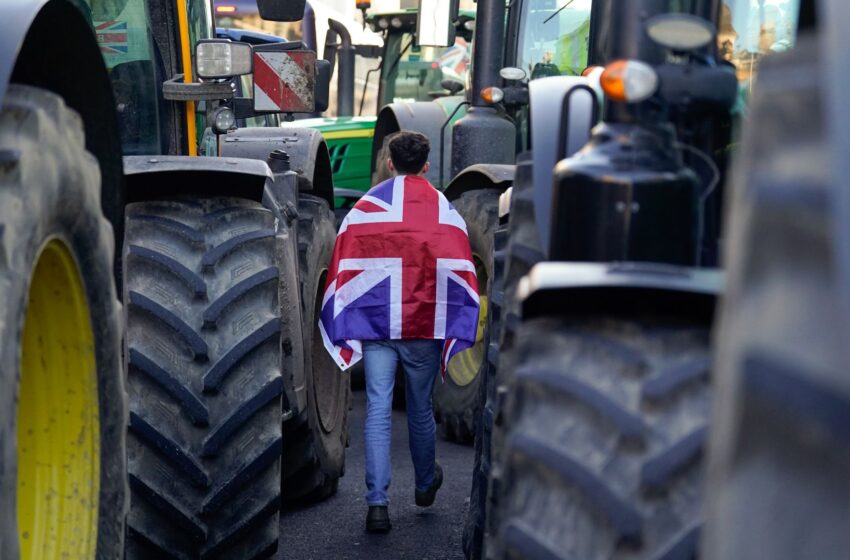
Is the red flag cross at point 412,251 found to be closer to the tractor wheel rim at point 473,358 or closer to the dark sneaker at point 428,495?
the dark sneaker at point 428,495

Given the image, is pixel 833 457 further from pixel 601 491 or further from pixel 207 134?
pixel 207 134

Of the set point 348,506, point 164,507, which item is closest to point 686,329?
point 164,507

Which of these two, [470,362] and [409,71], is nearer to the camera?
[470,362]

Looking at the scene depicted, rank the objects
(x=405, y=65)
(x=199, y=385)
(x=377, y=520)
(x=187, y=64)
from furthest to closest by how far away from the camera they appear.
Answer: (x=405, y=65) → (x=377, y=520) → (x=187, y=64) → (x=199, y=385)

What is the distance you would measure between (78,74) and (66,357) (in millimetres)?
575

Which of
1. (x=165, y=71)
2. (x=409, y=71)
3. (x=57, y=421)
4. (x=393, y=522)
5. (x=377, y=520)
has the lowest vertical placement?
(x=393, y=522)

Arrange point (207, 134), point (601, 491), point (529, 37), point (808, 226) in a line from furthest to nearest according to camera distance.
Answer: point (529, 37) → point (207, 134) → point (601, 491) → point (808, 226)

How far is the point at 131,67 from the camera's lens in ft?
16.9

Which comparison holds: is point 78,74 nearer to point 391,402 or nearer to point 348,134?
point 391,402

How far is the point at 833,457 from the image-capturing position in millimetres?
1230

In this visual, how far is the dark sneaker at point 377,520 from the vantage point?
620cm

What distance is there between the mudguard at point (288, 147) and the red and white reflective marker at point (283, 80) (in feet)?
1.13

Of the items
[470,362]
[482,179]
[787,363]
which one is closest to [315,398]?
[470,362]

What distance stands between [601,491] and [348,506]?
4.37m
